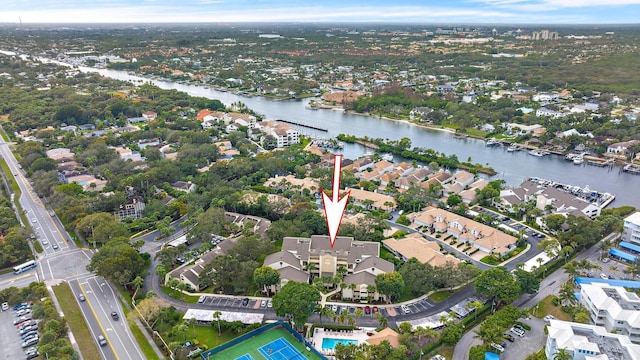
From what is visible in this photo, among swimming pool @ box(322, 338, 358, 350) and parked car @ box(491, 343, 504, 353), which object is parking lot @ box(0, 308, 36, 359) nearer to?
swimming pool @ box(322, 338, 358, 350)

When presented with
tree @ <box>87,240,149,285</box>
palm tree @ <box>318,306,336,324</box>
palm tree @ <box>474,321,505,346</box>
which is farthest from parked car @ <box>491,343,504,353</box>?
tree @ <box>87,240,149,285</box>

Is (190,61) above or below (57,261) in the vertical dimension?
above

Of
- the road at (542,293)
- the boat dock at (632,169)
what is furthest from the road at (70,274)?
the boat dock at (632,169)

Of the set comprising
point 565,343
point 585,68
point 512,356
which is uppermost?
point 585,68

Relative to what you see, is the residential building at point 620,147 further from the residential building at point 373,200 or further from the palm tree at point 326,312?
the palm tree at point 326,312

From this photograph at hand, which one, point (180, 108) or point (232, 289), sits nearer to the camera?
point (232, 289)

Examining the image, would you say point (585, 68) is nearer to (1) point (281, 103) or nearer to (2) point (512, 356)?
(1) point (281, 103)

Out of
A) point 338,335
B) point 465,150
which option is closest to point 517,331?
point 338,335

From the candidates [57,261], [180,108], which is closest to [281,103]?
[180,108]
